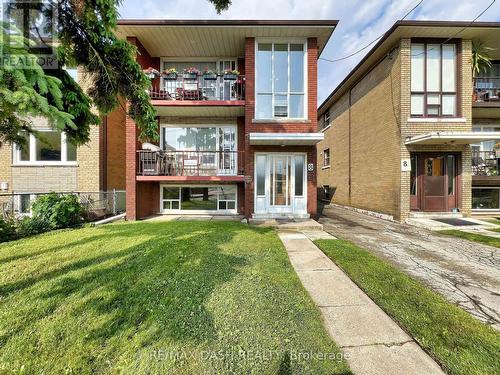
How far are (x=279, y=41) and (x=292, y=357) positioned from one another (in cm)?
1087

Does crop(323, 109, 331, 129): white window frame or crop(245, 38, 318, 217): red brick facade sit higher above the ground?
crop(323, 109, 331, 129): white window frame

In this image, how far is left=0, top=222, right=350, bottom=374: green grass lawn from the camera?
6.70 ft

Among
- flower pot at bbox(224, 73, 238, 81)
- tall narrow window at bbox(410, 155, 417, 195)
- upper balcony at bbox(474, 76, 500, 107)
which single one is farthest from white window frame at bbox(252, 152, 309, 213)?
Answer: upper balcony at bbox(474, 76, 500, 107)

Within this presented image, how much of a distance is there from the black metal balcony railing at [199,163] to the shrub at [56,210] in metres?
2.81

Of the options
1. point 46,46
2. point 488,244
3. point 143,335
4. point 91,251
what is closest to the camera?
point 143,335

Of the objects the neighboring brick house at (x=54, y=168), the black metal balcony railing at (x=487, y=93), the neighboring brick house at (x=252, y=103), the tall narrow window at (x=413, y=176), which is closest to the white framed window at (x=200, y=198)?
the neighboring brick house at (x=252, y=103)

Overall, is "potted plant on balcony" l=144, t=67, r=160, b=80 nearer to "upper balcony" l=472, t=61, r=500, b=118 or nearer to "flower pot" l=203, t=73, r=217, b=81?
"flower pot" l=203, t=73, r=217, b=81

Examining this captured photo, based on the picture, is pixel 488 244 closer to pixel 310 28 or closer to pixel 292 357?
pixel 292 357

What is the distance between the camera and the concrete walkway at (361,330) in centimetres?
205

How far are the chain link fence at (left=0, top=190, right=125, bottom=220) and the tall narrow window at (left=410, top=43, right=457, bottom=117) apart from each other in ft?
48.7

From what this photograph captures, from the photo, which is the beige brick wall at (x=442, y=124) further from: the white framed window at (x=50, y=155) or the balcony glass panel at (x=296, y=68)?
the white framed window at (x=50, y=155)

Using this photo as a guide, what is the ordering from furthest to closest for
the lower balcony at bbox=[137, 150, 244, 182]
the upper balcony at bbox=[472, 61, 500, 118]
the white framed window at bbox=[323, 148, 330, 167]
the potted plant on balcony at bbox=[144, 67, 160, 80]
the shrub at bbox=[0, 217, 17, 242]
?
the white framed window at bbox=[323, 148, 330, 167]
the upper balcony at bbox=[472, 61, 500, 118]
the potted plant on balcony at bbox=[144, 67, 160, 80]
the lower balcony at bbox=[137, 150, 244, 182]
the shrub at bbox=[0, 217, 17, 242]

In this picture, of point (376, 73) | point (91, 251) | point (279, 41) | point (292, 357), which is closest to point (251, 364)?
point (292, 357)

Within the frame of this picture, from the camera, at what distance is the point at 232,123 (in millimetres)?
11008
